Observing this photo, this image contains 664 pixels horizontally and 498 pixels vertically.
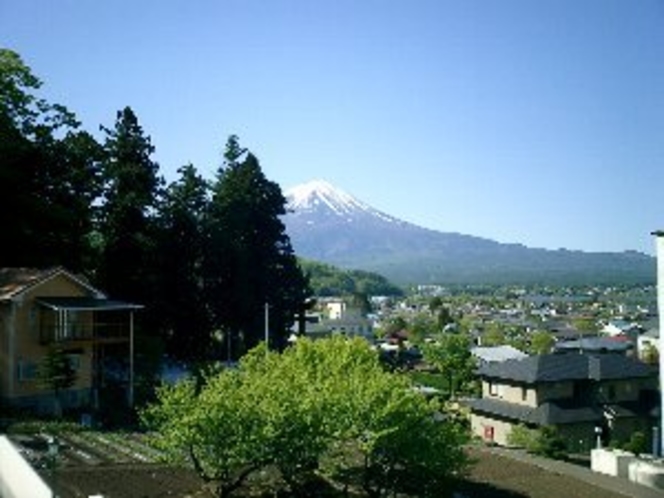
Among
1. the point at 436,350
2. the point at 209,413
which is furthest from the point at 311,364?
the point at 436,350

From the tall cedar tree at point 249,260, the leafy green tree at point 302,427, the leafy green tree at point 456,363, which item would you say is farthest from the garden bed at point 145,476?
the leafy green tree at point 456,363

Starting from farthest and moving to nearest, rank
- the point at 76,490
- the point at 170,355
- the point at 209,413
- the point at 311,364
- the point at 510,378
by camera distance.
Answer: the point at 170,355, the point at 510,378, the point at 311,364, the point at 76,490, the point at 209,413

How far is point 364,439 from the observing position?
61.1 ft

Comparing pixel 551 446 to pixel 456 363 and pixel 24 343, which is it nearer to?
pixel 456 363

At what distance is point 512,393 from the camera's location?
36031mm

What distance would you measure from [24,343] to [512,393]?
21155mm

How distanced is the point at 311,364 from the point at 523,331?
87.9 m

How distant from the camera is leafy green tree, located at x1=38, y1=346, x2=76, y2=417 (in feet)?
88.0

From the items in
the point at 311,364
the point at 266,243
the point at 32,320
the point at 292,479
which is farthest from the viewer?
the point at 266,243

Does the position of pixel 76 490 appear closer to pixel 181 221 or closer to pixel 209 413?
pixel 209 413

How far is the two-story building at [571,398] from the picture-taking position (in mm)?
34250

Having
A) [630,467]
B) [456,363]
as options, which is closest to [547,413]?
[630,467]

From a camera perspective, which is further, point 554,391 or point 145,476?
point 554,391

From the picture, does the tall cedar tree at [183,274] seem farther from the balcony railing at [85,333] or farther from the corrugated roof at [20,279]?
the corrugated roof at [20,279]
